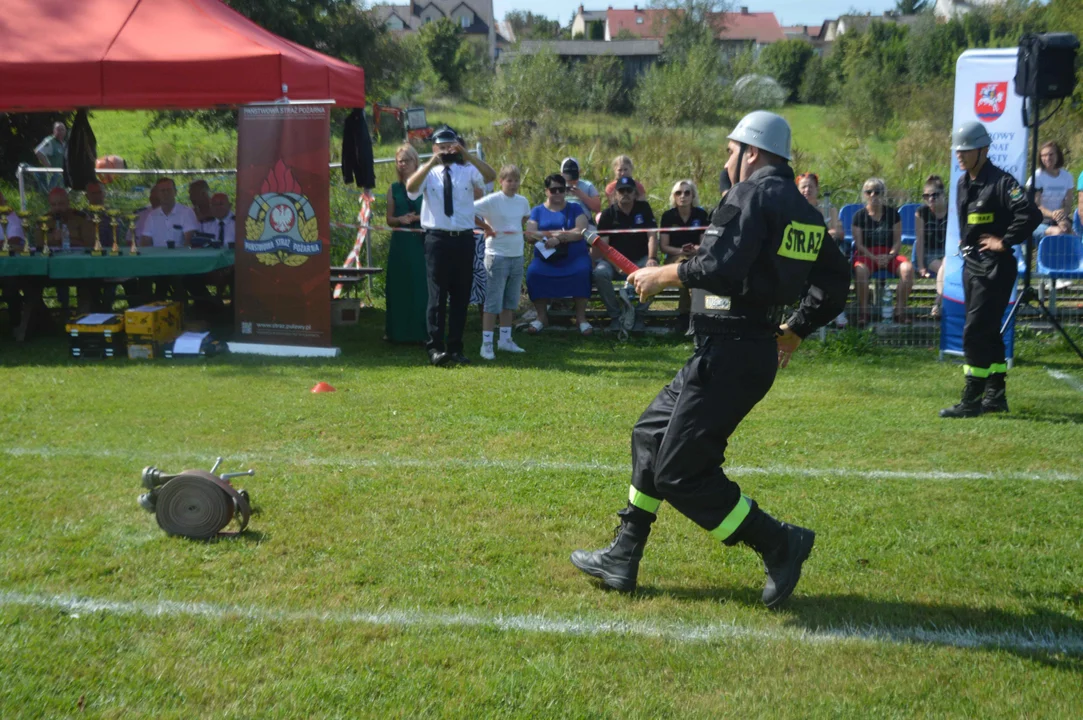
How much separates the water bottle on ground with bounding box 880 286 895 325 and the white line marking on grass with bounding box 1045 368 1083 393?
6.32 feet

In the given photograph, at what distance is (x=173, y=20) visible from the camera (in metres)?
11.1

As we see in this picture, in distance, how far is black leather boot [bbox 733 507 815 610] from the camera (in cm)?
449

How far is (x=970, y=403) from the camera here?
8.27 m

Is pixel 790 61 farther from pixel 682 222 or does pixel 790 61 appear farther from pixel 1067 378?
pixel 1067 378

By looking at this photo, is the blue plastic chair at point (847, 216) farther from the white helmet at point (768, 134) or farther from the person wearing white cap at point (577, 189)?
the white helmet at point (768, 134)

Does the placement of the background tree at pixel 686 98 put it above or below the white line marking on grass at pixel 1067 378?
above

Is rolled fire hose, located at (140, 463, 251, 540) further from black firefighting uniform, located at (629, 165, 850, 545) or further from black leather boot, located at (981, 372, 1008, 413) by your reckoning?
black leather boot, located at (981, 372, 1008, 413)

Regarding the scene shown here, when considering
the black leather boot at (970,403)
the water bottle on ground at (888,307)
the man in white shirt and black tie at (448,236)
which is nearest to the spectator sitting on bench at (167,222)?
the man in white shirt and black tie at (448,236)

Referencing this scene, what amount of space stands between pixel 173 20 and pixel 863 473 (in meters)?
8.56

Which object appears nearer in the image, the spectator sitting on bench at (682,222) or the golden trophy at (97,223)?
the golden trophy at (97,223)

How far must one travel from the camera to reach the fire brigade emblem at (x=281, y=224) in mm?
10766

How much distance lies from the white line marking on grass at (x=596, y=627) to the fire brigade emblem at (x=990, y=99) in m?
7.02

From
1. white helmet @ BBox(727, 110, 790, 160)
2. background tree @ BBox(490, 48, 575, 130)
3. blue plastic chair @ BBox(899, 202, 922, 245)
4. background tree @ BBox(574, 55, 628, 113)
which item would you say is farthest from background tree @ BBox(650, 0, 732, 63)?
white helmet @ BBox(727, 110, 790, 160)

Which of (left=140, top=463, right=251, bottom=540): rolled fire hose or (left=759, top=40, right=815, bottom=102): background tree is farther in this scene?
(left=759, top=40, right=815, bottom=102): background tree
